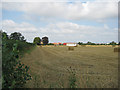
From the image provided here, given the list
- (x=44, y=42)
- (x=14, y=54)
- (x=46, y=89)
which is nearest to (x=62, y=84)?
(x=46, y=89)

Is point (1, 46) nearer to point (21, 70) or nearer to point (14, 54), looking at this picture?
point (14, 54)

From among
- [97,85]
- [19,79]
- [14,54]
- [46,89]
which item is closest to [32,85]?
[46,89]

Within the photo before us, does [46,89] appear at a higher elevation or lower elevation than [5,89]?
lower

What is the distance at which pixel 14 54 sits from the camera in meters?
3.82

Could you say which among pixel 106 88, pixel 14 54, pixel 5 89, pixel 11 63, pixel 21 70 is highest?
pixel 14 54

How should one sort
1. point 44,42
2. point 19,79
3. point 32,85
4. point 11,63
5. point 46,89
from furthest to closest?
point 44,42, point 32,85, point 46,89, point 19,79, point 11,63

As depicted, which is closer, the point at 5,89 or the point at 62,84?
the point at 5,89

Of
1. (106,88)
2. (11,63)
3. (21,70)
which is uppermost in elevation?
(11,63)

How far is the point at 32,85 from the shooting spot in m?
5.27

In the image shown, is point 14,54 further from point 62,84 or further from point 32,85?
point 62,84

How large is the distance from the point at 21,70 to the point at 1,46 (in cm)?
102

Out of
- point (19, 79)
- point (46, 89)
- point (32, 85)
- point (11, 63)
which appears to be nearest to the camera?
point (11, 63)

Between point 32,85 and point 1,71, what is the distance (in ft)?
5.79

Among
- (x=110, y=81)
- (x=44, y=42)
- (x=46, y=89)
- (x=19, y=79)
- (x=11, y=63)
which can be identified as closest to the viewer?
(x=11, y=63)
